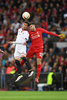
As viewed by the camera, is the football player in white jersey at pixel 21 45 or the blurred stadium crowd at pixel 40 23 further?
the blurred stadium crowd at pixel 40 23

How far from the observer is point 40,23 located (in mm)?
24359

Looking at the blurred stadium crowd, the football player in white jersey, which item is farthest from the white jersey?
the blurred stadium crowd

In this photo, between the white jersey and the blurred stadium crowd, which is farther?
the blurred stadium crowd

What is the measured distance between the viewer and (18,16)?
26.2 m

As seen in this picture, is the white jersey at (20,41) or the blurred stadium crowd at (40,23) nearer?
the white jersey at (20,41)

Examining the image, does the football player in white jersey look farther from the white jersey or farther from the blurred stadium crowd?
the blurred stadium crowd

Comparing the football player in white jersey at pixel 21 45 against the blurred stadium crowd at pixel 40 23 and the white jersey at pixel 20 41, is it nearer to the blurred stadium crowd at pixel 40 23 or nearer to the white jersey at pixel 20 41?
the white jersey at pixel 20 41

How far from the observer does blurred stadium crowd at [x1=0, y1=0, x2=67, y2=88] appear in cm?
2152

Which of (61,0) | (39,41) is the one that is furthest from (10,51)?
(39,41)

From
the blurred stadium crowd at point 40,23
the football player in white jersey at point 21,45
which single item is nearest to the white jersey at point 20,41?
the football player in white jersey at point 21,45

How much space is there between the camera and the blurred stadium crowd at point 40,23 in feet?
70.6

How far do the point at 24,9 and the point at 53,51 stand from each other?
220 inches

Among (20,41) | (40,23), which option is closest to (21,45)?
(20,41)

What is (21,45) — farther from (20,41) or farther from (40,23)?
(40,23)
